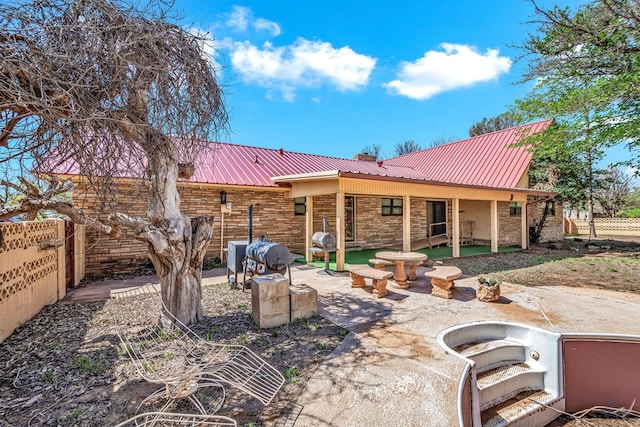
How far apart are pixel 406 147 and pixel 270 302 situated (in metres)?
32.7

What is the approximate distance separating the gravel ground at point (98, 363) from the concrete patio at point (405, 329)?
12.6 inches

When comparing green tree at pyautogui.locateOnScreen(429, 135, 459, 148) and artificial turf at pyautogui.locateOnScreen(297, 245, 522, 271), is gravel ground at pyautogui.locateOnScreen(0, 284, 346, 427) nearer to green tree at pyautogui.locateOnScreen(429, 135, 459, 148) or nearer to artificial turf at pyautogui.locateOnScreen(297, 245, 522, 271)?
artificial turf at pyautogui.locateOnScreen(297, 245, 522, 271)

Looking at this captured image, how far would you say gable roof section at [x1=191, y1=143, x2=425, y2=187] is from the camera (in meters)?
8.98

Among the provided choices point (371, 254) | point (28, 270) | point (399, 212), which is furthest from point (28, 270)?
point (399, 212)

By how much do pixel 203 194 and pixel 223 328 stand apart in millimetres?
5602

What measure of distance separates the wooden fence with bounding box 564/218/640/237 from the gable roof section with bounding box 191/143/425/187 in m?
16.7

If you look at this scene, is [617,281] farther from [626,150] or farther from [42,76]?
[42,76]

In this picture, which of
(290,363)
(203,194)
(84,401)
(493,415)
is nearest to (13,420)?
(84,401)

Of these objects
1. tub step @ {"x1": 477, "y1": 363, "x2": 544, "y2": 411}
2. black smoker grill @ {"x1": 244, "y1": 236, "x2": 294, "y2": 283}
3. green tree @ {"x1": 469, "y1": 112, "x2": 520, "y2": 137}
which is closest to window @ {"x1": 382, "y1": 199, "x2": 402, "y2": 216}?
black smoker grill @ {"x1": 244, "y1": 236, "x2": 294, "y2": 283}

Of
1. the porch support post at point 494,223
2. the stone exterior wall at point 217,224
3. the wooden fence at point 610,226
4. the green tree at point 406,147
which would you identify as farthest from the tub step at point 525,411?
the green tree at point 406,147

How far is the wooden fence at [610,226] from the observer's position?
1928cm

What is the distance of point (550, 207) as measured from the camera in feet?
49.0

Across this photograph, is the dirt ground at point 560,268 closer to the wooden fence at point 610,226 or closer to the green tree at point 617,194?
the wooden fence at point 610,226

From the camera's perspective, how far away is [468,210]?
44.9 feet
